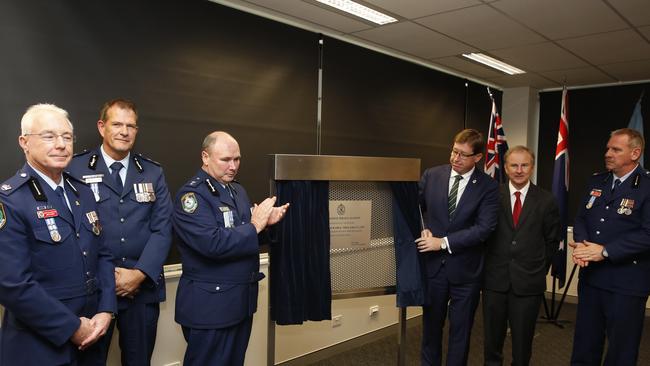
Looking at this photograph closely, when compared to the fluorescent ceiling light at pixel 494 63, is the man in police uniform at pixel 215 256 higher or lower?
lower

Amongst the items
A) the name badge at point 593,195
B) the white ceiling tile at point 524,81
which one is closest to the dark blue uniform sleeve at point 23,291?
the name badge at point 593,195

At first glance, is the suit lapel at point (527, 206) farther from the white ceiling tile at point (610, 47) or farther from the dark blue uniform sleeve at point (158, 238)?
the dark blue uniform sleeve at point (158, 238)

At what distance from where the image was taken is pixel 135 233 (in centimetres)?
206

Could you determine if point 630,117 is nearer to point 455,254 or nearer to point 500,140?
point 500,140

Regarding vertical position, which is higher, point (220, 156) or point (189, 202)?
point (220, 156)

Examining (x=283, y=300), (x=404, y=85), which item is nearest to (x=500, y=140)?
(x=404, y=85)

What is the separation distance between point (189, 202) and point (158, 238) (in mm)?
298

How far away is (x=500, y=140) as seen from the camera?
4.57m

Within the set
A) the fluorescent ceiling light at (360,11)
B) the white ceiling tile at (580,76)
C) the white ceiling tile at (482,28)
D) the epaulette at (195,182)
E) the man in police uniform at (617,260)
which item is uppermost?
the fluorescent ceiling light at (360,11)

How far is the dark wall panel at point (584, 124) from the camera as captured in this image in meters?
5.05

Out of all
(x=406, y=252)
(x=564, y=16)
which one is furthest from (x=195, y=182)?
(x=564, y=16)

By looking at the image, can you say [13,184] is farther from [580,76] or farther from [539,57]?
[580,76]

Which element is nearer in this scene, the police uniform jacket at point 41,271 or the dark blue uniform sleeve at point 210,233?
the police uniform jacket at point 41,271

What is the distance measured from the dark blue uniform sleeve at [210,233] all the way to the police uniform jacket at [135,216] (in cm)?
18
